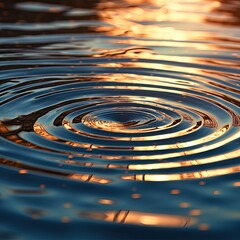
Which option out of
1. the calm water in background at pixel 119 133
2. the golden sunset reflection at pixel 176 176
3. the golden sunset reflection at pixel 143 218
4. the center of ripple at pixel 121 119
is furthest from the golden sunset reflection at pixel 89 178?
the center of ripple at pixel 121 119

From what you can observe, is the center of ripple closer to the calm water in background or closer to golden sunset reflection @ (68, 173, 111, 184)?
the calm water in background

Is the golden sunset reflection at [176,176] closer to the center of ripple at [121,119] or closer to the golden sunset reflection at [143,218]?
the golden sunset reflection at [143,218]

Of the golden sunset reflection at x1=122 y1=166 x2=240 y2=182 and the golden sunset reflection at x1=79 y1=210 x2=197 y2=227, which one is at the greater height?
the golden sunset reflection at x1=122 y1=166 x2=240 y2=182

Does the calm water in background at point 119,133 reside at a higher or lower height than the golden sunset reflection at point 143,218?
higher

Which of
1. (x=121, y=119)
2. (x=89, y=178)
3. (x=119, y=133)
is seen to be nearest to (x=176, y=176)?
(x=89, y=178)

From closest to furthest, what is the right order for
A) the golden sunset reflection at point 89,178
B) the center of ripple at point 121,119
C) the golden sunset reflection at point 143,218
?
the golden sunset reflection at point 143,218, the golden sunset reflection at point 89,178, the center of ripple at point 121,119

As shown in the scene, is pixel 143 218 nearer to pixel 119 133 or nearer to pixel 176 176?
pixel 176 176

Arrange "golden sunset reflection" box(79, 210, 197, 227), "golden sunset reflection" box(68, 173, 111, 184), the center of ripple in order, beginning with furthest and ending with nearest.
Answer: the center of ripple, "golden sunset reflection" box(68, 173, 111, 184), "golden sunset reflection" box(79, 210, 197, 227)

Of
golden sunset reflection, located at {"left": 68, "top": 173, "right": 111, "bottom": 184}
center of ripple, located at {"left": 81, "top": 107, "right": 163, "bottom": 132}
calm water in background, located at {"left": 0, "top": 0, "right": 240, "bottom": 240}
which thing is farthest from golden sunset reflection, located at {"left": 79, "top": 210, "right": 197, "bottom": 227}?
center of ripple, located at {"left": 81, "top": 107, "right": 163, "bottom": 132}
